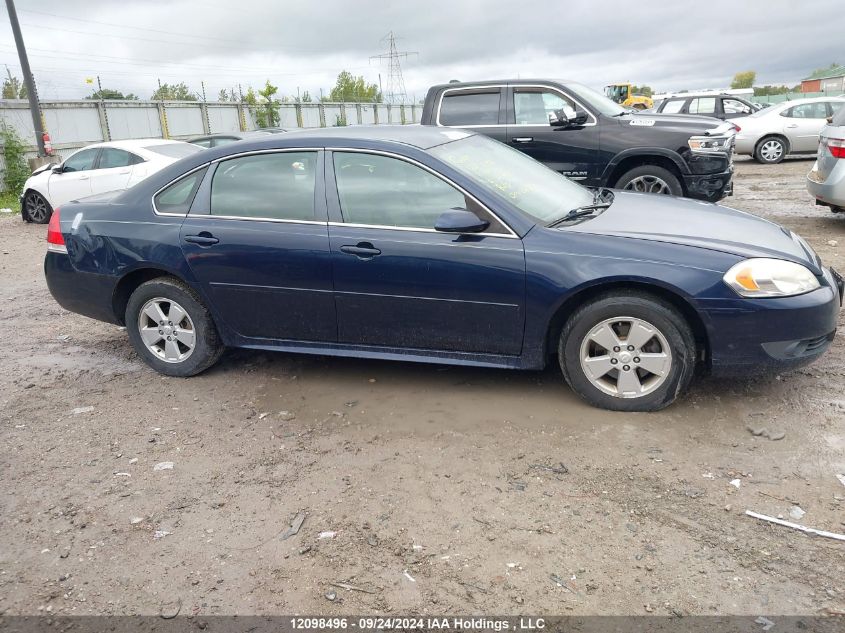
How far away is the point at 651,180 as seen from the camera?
849 cm

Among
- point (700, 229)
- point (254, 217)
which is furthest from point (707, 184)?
point (254, 217)

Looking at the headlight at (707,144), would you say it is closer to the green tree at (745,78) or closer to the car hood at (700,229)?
the car hood at (700,229)

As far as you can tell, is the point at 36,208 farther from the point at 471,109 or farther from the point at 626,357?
the point at 626,357

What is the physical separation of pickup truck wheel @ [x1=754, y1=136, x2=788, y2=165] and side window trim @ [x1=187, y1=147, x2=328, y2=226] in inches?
648

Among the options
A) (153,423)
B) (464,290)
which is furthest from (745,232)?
(153,423)

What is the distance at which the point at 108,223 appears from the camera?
4.96 meters

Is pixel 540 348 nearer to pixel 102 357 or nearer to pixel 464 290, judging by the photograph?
pixel 464 290

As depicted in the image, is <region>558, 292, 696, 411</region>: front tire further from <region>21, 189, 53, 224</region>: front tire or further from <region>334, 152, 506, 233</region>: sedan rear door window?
<region>21, 189, 53, 224</region>: front tire

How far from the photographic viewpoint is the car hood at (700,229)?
3.99 m

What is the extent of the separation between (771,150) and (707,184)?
11.1 metres

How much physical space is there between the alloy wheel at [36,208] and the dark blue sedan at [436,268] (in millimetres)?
9412

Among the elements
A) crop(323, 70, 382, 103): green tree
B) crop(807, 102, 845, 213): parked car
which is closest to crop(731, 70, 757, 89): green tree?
crop(323, 70, 382, 103): green tree

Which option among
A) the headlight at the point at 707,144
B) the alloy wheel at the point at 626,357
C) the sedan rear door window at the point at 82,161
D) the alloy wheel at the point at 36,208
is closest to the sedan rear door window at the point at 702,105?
the headlight at the point at 707,144

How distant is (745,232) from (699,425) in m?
1.25
